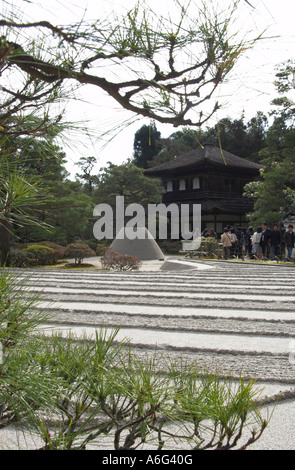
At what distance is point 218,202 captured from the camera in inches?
926

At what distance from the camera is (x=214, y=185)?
2436cm

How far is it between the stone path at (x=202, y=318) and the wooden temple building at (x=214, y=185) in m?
16.2

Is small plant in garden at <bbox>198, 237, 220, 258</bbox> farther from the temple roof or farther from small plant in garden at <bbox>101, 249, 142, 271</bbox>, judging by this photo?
the temple roof

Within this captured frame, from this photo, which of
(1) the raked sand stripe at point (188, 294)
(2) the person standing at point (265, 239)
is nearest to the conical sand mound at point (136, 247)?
(2) the person standing at point (265, 239)

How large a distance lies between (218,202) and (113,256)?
497 inches

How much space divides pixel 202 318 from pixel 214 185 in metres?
20.6

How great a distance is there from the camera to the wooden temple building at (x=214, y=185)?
23.3 m

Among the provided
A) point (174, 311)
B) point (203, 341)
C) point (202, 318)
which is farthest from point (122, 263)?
Answer: point (203, 341)

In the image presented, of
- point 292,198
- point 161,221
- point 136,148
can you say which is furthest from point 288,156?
point 136,148

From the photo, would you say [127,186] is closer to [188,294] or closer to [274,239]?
[274,239]

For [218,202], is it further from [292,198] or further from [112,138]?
[112,138]

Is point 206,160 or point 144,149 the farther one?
point 144,149

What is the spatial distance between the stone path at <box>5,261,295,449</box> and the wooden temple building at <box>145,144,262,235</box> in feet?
53.3

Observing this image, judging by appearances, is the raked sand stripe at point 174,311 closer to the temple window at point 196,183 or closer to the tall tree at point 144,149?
the temple window at point 196,183
